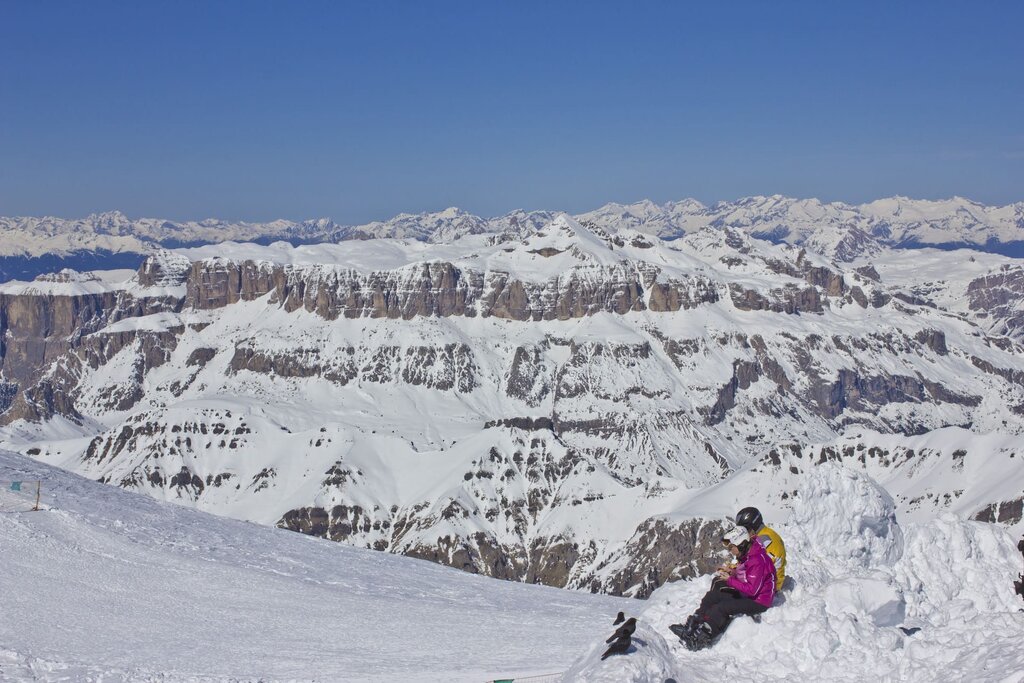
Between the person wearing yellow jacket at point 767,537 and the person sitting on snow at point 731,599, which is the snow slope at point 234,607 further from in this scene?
the person wearing yellow jacket at point 767,537

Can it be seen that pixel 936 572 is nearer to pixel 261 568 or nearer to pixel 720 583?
pixel 720 583

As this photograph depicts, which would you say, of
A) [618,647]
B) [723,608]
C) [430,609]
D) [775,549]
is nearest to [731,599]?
[723,608]

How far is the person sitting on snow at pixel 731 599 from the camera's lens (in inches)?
739

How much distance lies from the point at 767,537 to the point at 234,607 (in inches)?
693

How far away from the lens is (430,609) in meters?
33.8

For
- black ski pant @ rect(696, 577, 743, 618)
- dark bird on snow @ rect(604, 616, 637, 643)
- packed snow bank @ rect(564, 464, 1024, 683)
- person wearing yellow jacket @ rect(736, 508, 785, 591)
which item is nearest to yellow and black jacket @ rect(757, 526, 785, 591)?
person wearing yellow jacket @ rect(736, 508, 785, 591)

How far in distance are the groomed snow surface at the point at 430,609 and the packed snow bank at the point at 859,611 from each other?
0.12 feet

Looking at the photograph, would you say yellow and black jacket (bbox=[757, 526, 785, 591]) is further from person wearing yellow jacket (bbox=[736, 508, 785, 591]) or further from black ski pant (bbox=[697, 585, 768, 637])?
black ski pant (bbox=[697, 585, 768, 637])

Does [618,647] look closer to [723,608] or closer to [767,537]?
[723,608]

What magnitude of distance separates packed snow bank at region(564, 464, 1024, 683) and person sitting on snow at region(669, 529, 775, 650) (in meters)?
0.21

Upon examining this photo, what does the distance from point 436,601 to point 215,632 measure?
30.9 ft

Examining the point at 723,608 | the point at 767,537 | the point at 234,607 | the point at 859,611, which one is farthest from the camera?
the point at 234,607

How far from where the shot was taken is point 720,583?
19375 mm

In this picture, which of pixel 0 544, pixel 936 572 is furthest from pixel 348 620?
pixel 936 572
